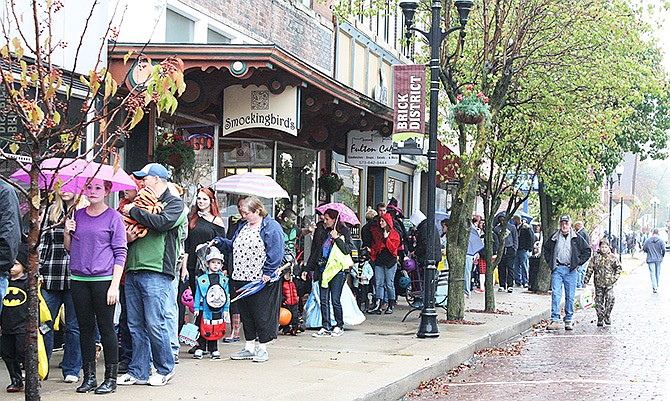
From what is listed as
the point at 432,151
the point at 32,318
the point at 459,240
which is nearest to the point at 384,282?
the point at 459,240

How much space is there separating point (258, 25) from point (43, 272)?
383 inches

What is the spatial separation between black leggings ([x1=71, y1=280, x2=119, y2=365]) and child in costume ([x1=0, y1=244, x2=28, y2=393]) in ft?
1.46

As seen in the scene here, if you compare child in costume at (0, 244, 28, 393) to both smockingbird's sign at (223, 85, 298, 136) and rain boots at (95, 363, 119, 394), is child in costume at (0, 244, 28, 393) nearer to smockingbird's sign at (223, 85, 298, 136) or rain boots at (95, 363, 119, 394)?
rain boots at (95, 363, 119, 394)

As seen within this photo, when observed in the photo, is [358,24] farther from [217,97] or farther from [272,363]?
[272,363]

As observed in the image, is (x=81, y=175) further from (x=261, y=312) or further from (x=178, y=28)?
(x=178, y=28)

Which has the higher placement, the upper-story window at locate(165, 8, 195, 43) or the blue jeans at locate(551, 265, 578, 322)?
the upper-story window at locate(165, 8, 195, 43)

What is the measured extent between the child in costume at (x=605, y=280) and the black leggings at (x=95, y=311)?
1159cm

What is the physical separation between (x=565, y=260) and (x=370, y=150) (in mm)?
4367

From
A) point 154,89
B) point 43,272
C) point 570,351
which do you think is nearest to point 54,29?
point 43,272

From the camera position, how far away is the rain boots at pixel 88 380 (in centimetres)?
844

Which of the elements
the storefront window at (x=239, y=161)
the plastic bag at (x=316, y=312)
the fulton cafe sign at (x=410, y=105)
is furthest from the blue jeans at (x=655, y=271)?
the plastic bag at (x=316, y=312)

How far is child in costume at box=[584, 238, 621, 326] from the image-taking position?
59.1 feet

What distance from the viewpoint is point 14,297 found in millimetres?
8438

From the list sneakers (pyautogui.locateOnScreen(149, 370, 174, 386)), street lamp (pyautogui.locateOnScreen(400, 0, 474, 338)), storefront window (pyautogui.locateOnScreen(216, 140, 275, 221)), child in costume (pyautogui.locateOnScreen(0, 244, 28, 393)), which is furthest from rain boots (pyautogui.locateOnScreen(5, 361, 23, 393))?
storefront window (pyautogui.locateOnScreen(216, 140, 275, 221))
